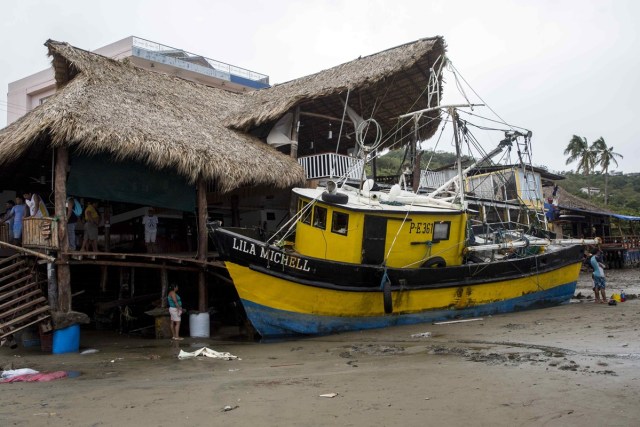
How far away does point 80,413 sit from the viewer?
5.41 meters

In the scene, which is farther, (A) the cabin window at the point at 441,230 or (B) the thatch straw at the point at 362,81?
(B) the thatch straw at the point at 362,81

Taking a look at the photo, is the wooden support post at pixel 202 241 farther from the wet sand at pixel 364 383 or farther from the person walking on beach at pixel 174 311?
the wet sand at pixel 364 383

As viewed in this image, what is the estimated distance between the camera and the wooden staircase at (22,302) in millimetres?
9477

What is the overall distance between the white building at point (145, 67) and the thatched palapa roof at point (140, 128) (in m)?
15.3

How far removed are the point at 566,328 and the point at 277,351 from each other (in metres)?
5.61

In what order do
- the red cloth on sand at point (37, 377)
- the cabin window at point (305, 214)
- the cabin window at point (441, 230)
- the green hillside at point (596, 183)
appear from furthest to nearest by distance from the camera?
the green hillside at point (596, 183)
the cabin window at point (441, 230)
the cabin window at point (305, 214)
the red cloth on sand at point (37, 377)

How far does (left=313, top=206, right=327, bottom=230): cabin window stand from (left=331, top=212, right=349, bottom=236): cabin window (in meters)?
0.19

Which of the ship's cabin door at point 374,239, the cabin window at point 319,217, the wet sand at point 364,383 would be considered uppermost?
the cabin window at point 319,217

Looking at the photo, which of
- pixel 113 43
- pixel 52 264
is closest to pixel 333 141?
pixel 52 264

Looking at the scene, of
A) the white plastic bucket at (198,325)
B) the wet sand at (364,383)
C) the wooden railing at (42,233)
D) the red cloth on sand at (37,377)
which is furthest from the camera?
the white plastic bucket at (198,325)

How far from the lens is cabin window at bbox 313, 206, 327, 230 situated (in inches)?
447

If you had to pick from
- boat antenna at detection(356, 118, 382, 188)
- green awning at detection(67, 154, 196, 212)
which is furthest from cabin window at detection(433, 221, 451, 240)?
green awning at detection(67, 154, 196, 212)

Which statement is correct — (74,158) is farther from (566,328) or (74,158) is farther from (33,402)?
(566,328)

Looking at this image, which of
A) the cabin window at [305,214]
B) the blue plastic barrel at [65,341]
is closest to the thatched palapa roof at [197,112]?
the cabin window at [305,214]
